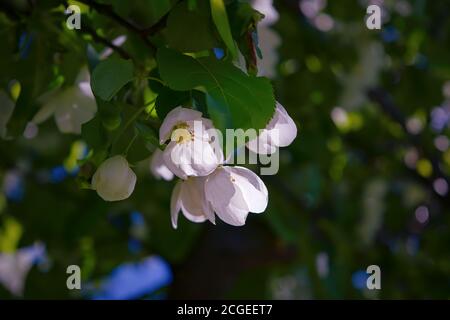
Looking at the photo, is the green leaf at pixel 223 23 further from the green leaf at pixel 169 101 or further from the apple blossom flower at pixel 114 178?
the apple blossom flower at pixel 114 178

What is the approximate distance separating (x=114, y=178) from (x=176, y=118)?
0.36 ft

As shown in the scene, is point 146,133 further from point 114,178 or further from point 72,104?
point 72,104

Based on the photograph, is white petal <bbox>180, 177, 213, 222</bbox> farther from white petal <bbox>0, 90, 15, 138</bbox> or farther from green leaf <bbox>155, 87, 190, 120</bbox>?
Answer: white petal <bbox>0, 90, 15, 138</bbox>

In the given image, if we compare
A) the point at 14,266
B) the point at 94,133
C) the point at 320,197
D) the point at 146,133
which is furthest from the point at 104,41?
the point at 14,266

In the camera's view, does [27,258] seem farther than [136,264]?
Yes

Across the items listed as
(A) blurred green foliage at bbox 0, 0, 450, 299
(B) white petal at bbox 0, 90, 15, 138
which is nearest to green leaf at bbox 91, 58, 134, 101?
(B) white petal at bbox 0, 90, 15, 138

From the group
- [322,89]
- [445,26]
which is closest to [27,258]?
[322,89]

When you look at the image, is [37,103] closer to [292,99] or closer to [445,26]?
[292,99]

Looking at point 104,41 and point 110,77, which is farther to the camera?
point 104,41

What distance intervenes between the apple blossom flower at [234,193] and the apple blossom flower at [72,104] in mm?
433

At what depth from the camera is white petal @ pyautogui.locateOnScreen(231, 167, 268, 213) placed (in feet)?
3.11

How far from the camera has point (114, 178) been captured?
37.3 inches
